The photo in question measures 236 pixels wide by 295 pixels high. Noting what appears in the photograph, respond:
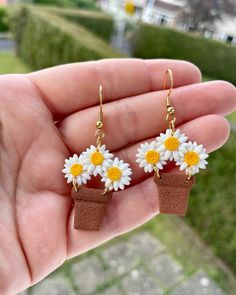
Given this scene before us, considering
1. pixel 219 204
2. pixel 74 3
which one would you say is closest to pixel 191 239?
pixel 219 204

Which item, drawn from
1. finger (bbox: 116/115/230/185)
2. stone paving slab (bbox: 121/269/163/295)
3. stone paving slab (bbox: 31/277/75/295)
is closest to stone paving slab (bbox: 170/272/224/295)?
stone paving slab (bbox: 121/269/163/295)

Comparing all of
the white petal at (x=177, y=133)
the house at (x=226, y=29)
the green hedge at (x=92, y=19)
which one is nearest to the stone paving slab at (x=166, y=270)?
the white petal at (x=177, y=133)

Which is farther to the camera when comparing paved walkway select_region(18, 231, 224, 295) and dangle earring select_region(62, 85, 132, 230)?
paved walkway select_region(18, 231, 224, 295)

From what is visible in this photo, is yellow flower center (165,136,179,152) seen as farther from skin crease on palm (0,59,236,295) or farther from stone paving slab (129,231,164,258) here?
stone paving slab (129,231,164,258)

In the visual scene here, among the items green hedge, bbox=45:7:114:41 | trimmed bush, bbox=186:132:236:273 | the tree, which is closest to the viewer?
the tree

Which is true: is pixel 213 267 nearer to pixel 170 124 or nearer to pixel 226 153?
pixel 226 153

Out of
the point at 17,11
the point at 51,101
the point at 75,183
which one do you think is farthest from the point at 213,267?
the point at 17,11

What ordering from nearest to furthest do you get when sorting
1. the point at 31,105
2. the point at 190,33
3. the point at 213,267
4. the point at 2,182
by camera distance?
1. the point at 2,182
2. the point at 31,105
3. the point at 213,267
4. the point at 190,33
